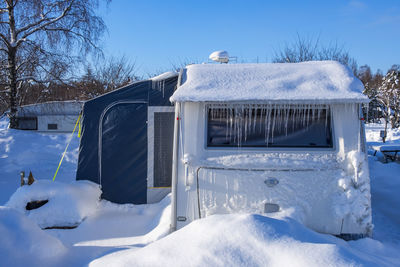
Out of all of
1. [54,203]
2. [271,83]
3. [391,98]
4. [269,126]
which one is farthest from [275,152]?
[391,98]

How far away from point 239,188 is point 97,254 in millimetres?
1803

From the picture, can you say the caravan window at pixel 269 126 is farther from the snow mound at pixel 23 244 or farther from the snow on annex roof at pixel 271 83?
the snow mound at pixel 23 244

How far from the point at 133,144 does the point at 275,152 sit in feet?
8.87

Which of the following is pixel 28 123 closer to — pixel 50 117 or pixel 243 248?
pixel 50 117

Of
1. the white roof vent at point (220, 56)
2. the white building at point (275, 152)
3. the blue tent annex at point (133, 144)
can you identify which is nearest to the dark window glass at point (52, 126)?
the blue tent annex at point (133, 144)

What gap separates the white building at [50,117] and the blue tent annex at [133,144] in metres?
10.2

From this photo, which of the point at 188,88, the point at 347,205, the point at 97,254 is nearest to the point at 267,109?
the point at 188,88

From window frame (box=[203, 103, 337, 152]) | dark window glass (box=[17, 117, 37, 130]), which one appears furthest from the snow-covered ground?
dark window glass (box=[17, 117, 37, 130])

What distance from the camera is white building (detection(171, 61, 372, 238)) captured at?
365cm

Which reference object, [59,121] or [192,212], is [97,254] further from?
[59,121]

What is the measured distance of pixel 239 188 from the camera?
373 centimetres

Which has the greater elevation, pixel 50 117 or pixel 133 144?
pixel 50 117

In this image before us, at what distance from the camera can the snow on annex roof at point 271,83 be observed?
365 cm

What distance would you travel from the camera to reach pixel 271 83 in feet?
13.0
